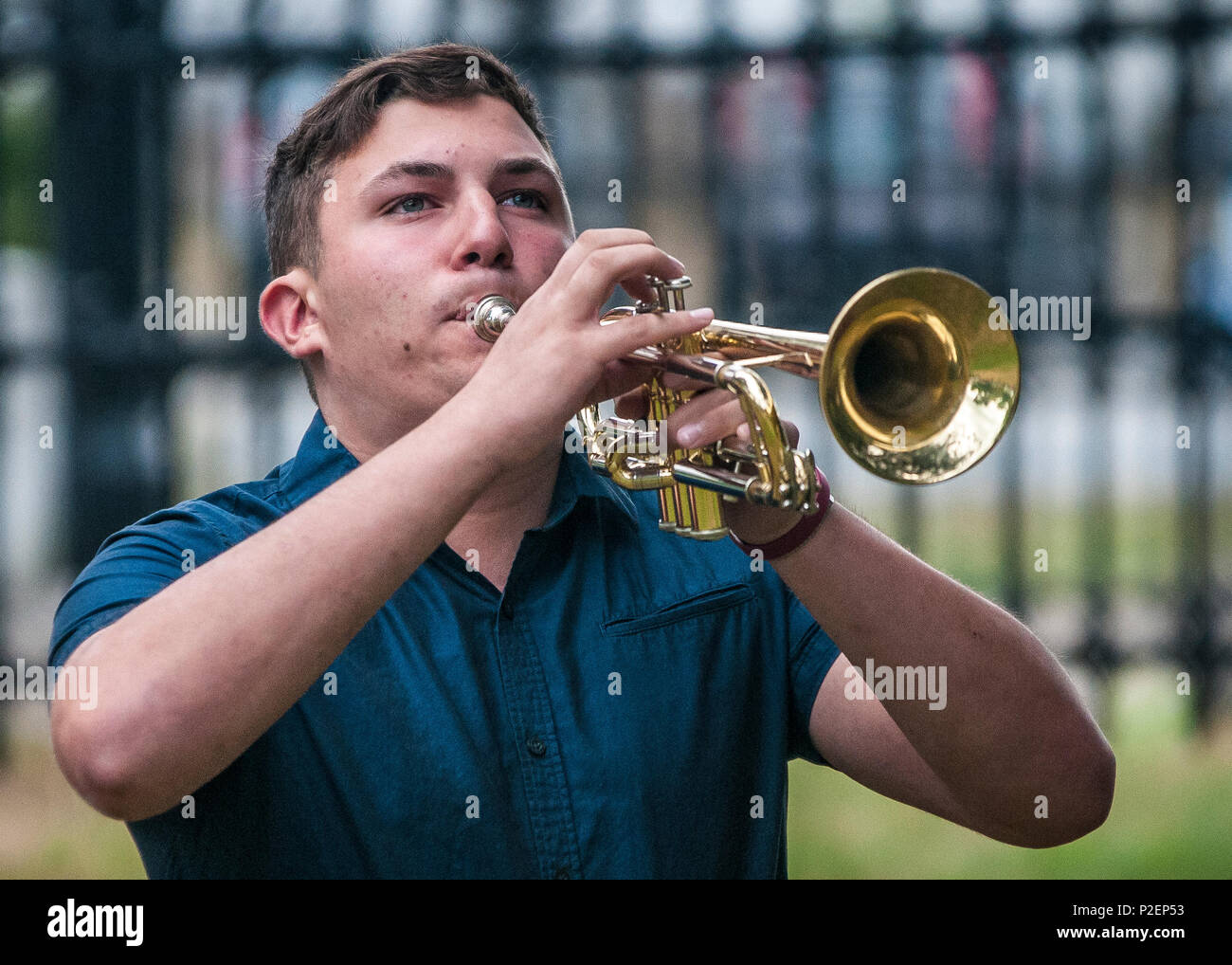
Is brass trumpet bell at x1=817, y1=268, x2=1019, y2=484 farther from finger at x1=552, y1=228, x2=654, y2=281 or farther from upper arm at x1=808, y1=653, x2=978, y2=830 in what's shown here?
upper arm at x1=808, y1=653, x2=978, y2=830

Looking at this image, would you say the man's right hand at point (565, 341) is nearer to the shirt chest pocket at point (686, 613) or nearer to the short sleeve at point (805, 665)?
the shirt chest pocket at point (686, 613)

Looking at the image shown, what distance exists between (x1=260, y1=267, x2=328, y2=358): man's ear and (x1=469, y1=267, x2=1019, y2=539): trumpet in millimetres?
421

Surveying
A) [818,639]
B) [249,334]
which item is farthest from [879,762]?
[249,334]

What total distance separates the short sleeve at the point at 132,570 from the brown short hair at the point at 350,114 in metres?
0.47

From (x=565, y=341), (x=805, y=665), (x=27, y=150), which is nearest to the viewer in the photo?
(x=565, y=341)

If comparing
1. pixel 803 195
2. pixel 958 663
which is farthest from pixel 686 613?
pixel 803 195

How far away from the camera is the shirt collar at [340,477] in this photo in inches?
82.5

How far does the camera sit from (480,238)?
198 centimetres

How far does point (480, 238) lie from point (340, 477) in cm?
44

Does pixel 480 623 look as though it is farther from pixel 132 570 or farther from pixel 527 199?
pixel 527 199

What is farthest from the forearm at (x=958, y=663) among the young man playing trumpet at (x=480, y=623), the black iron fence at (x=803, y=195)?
the black iron fence at (x=803, y=195)

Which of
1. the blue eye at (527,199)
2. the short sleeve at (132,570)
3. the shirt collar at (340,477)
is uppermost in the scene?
the blue eye at (527,199)

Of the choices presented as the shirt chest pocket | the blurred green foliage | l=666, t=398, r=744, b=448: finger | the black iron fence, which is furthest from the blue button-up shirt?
the blurred green foliage

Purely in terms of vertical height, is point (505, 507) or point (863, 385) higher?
point (863, 385)
